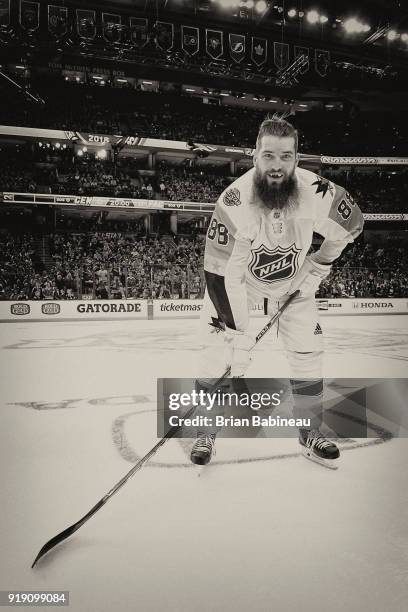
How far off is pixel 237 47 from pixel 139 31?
135 inches

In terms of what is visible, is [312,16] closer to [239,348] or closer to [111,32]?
[111,32]

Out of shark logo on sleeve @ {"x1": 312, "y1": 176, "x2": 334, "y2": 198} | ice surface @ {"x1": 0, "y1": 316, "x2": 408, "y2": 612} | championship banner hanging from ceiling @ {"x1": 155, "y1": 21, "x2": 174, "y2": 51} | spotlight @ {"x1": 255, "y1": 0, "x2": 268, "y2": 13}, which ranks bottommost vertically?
ice surface @ {"x1": 0, "y1": 316, "x2": 408, "y2": 612}

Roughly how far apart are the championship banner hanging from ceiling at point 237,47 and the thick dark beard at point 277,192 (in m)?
15.5

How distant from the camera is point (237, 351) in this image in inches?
110

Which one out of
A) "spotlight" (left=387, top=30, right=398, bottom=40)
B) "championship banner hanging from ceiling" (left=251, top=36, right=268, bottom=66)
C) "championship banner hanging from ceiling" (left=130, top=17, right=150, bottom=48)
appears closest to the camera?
"championship banner hanging from ceiling" (left=130, top=17, right=150, bottom=48)

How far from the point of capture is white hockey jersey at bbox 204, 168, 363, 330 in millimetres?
2621

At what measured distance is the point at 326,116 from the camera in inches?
972

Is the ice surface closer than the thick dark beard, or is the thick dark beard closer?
the ice surface

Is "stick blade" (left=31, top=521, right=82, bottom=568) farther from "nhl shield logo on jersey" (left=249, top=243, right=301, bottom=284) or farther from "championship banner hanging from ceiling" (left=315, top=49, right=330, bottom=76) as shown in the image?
"championship banner hanging from ceiling" (left=315, top=49, right=330, bottom=76)

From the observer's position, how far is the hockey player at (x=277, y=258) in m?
2.60

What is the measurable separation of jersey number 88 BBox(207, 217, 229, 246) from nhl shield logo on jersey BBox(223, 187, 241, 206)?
125 mm

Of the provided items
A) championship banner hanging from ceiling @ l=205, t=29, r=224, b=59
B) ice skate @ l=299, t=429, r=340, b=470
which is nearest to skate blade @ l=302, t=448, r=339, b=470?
ice skate @ l=299, t=429, r=340, b=470

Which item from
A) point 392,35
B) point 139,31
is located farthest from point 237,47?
point 392,35

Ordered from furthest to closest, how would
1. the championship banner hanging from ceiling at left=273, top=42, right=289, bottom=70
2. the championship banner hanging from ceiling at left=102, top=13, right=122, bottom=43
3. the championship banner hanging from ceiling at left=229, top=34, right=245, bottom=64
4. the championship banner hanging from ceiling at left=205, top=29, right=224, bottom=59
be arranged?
the championship banner hanging from ceiling at left=273, top=42, right=289, bottom=70, the championship banner hanging from ceiling at left=229, top=34, right=245, bottom=64, the championship banner hanging from ceiling at left=205, top=29, right=224, bottom=59, the championship banner hanging from ceiling at left=102, top=13, right=122, bottom=43
